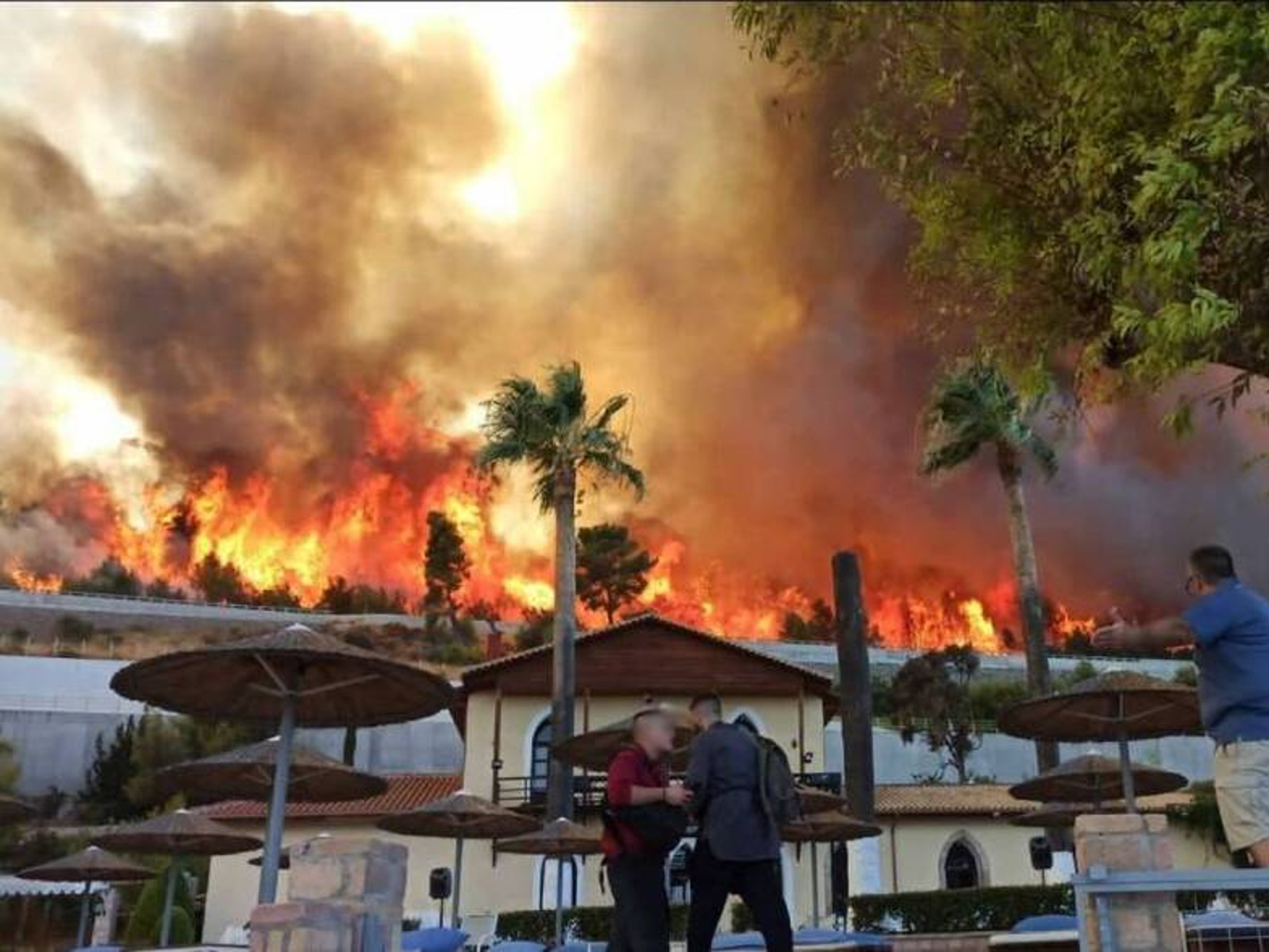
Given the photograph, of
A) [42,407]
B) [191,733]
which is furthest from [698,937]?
[42,407]

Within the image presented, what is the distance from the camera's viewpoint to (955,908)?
22.5m

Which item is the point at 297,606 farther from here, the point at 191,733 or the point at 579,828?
the point at 579,828

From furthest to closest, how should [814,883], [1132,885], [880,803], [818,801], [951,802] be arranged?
[951,802], [880,803], [814,883], [818,801], [1132,885]

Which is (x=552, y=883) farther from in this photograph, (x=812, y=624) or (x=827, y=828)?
(x=812, y=624)

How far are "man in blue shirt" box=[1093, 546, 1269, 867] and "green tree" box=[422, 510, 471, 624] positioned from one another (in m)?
76.4

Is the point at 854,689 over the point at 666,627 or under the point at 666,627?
under

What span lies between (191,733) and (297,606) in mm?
38675

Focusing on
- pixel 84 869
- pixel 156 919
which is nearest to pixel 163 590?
pixel 156 919

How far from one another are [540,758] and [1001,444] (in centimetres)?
1410

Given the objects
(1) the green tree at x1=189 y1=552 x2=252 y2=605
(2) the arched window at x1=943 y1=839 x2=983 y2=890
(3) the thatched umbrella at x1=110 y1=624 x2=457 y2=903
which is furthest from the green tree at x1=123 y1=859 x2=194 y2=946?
(1) the green tree at x1=189 y1=552 x2=252 y2=605

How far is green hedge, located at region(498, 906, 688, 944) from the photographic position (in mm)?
21297

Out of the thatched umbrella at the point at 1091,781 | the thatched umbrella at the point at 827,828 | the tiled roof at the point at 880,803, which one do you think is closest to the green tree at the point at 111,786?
the tiled roof at the point at 880,803

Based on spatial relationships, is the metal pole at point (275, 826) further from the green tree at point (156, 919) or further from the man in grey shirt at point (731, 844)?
the green tree at point (156, 919)

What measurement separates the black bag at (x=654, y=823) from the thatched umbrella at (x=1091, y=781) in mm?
9912
